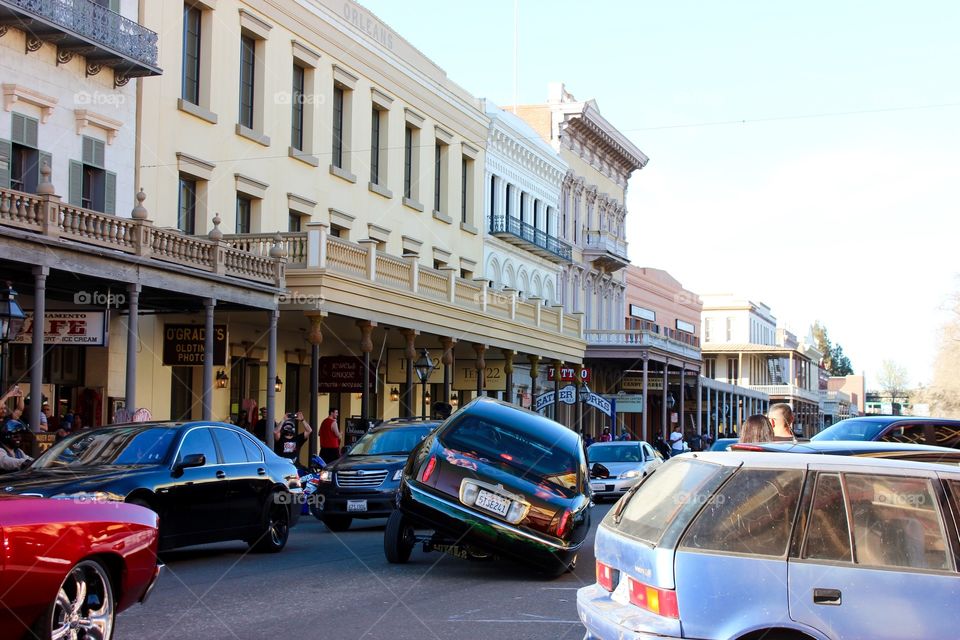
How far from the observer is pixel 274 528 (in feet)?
48.6

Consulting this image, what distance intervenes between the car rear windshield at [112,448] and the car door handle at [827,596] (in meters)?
8.30

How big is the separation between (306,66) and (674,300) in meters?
40.9

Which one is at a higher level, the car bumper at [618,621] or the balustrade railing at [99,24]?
the balustrade railing at [99,24]

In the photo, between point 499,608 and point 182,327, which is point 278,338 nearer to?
point 182,327

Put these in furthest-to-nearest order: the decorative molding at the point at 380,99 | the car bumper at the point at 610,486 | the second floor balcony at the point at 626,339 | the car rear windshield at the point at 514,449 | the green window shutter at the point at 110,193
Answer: the second floor balcony at the point at 626,339 → the decorative molding at the point at 380,99 → the car bumper at the point at 610,486 → the green window shutter at the point at 110,193 → the car rear windshield at the point at 514,449

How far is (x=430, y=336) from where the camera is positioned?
114 feet

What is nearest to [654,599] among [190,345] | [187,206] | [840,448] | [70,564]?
[840,448]

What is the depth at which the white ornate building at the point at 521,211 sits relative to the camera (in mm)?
44219

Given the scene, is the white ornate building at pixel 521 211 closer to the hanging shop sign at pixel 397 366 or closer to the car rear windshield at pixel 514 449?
the hanging shop sign at pixel 397 366

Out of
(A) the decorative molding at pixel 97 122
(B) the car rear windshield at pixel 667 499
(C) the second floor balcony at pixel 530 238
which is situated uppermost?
(C) the second floor balcony at pixel 530 238

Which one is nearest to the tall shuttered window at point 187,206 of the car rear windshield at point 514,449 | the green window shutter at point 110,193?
the green window shutter at point 110,193

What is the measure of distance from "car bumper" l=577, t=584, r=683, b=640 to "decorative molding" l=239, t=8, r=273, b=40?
23.8 meters

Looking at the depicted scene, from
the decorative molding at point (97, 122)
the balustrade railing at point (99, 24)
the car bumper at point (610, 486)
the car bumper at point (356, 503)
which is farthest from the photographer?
the car bumper at point (610, 486)

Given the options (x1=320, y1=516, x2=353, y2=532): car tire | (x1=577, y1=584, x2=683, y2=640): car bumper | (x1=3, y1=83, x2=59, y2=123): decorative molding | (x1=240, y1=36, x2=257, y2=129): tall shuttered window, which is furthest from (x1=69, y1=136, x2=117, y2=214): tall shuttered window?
(x1=577, y1=584, x2=683, y2=640): car bumper
